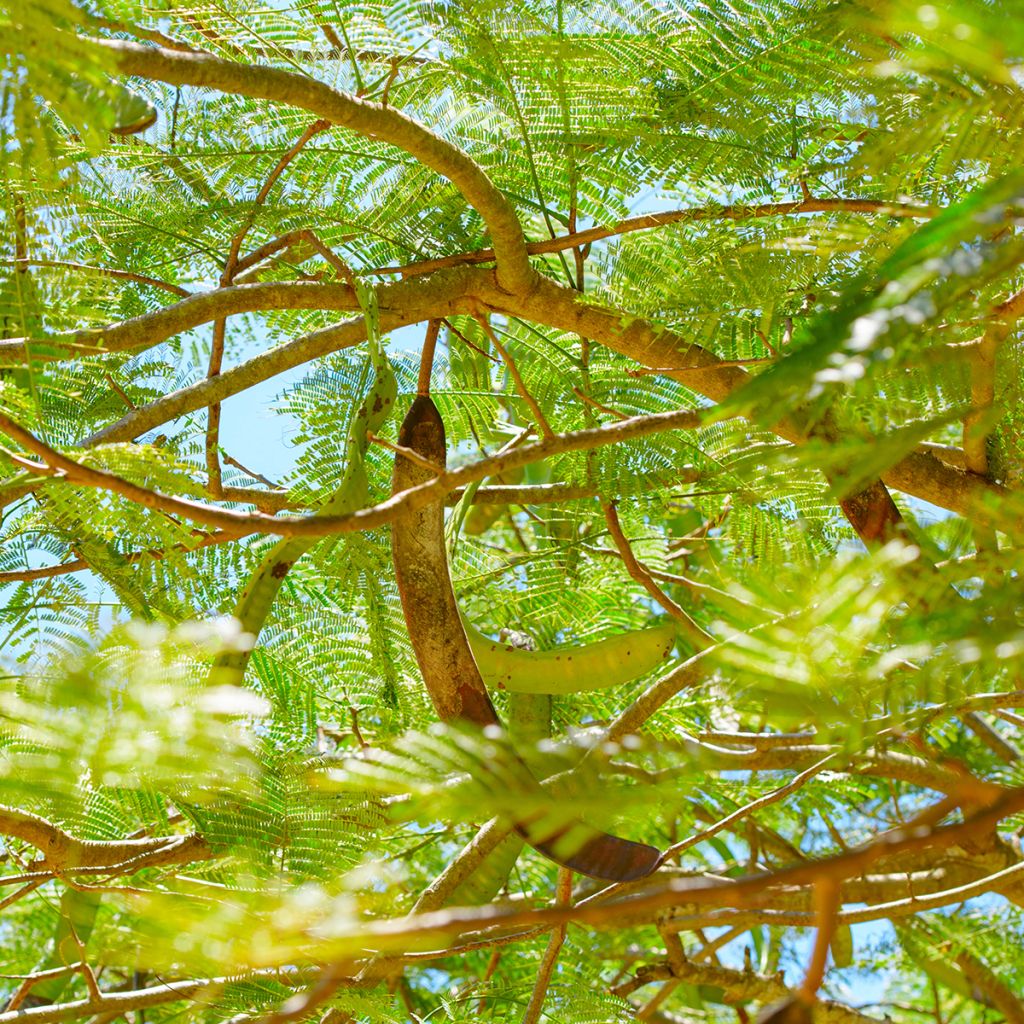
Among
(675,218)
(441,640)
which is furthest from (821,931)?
(675,218)

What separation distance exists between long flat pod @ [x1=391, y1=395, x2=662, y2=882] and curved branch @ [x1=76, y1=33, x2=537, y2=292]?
394 millimetres

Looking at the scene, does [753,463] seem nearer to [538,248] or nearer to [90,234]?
[538,248]

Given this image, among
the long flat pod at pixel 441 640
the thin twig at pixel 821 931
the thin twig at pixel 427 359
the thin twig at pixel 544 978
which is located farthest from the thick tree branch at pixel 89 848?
the thin twig at pixel 821 931

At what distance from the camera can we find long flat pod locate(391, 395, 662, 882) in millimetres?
1321

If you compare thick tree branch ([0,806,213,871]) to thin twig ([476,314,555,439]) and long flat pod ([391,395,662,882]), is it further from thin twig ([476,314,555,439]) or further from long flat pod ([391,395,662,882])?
thin twig ([476,314,555,439])

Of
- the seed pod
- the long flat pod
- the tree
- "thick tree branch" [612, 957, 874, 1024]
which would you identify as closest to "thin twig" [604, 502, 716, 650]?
the tree

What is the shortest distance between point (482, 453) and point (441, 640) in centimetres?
141

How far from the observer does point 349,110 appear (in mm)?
1323

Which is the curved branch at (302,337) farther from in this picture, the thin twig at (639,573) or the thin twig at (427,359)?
the thin twig at (639,573)

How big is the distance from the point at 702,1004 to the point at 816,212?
330cm

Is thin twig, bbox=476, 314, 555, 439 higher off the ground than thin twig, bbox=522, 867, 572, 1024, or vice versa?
thin twig, bbox=476, 314, 555, 439

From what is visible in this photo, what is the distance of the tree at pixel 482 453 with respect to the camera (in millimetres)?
670

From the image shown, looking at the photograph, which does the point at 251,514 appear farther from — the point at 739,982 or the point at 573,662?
the point at 739,982


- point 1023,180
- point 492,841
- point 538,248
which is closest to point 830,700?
point 1023,180
